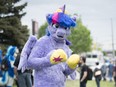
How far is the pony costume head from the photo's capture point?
7.35 metres

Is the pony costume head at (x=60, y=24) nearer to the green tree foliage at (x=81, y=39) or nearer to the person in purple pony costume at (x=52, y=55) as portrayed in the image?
the person in purple pony costume at (x=52, y=55)

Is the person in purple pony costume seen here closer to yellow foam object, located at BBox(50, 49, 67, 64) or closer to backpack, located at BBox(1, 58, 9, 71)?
yellow foam object, located at BBox(50, 49, 67, 64)

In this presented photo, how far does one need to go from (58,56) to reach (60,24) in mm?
728

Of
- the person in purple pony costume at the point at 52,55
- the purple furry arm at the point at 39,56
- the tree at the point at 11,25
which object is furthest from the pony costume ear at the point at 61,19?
the tree at the point at 11,25

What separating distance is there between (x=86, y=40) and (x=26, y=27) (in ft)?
179

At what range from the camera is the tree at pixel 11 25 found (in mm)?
24734

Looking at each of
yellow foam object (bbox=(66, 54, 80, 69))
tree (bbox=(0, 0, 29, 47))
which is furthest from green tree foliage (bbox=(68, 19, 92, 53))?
yellow foam object (bbox=(66, 54, 80, 69))

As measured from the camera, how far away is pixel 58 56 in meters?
6.92

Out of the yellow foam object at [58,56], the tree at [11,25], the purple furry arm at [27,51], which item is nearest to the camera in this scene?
the yellow foam object at [58,56]

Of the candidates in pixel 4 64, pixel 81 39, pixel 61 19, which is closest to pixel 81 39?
pixel 81 39

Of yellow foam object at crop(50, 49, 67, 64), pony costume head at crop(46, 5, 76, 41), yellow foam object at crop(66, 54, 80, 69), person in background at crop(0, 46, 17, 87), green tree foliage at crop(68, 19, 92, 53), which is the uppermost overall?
pony costume head at crop(46, 5, 76, 41)

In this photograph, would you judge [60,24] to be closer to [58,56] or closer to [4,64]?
[58,56]

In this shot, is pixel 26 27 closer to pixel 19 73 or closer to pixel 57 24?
pixel 19 73

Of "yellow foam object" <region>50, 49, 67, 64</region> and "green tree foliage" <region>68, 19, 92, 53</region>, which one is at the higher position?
"yellow foam object" <region>50, 49, 67, 64</region>
